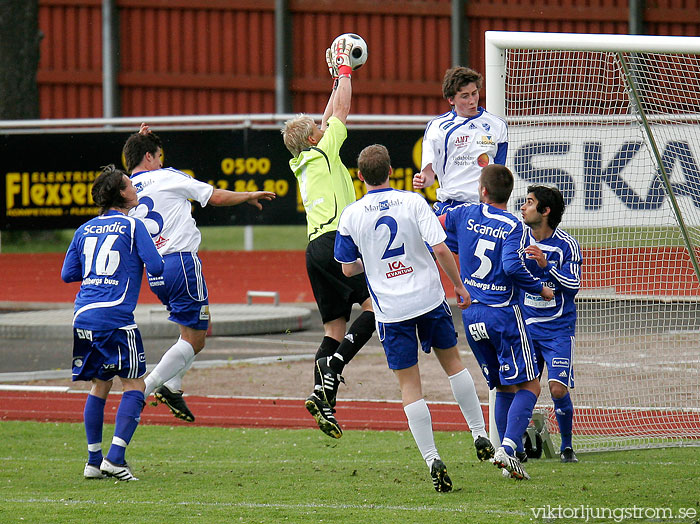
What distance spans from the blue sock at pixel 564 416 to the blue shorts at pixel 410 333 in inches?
48.8

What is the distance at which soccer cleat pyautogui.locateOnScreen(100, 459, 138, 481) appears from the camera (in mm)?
7180

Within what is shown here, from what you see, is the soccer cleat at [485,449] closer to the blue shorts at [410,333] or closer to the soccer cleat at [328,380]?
the blue shorts at [410,333]

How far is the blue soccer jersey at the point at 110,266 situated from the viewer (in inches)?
281

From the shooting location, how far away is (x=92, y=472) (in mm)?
7301

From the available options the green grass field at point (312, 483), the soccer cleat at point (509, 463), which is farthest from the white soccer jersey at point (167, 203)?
the soccer cleat at point (509, 463)

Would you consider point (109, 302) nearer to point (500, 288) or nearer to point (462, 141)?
point (500, 288)

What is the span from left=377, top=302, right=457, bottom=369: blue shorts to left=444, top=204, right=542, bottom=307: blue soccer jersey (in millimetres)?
281

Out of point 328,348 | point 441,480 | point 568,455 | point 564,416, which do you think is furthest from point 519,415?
point 328,348

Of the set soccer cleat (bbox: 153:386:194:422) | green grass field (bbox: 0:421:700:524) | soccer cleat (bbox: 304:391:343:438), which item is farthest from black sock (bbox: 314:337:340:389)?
soccer cleat (bbox: 153:386:194:422)

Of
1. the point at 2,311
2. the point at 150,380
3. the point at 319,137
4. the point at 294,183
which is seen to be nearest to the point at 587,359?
the point at 319,137

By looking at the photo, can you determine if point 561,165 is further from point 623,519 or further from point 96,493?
point 96,493

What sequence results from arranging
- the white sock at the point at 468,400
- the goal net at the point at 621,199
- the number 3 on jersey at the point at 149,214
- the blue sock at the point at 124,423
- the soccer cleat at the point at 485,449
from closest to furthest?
the soccer cleat at the point at 485,449 < the white sock at the point at 468,400 < the blue sock at the point at 124,423 < the goal net at the point at 621,199 < the number 3 on jersey at the point at 149,214

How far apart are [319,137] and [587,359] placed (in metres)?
Result: 3.18

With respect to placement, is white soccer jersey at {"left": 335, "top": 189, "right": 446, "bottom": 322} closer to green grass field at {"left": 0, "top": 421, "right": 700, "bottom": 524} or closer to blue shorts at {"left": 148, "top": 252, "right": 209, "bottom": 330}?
green grass field at {"left": 0, "top": 421, "right": 700, "bottom": 524}
